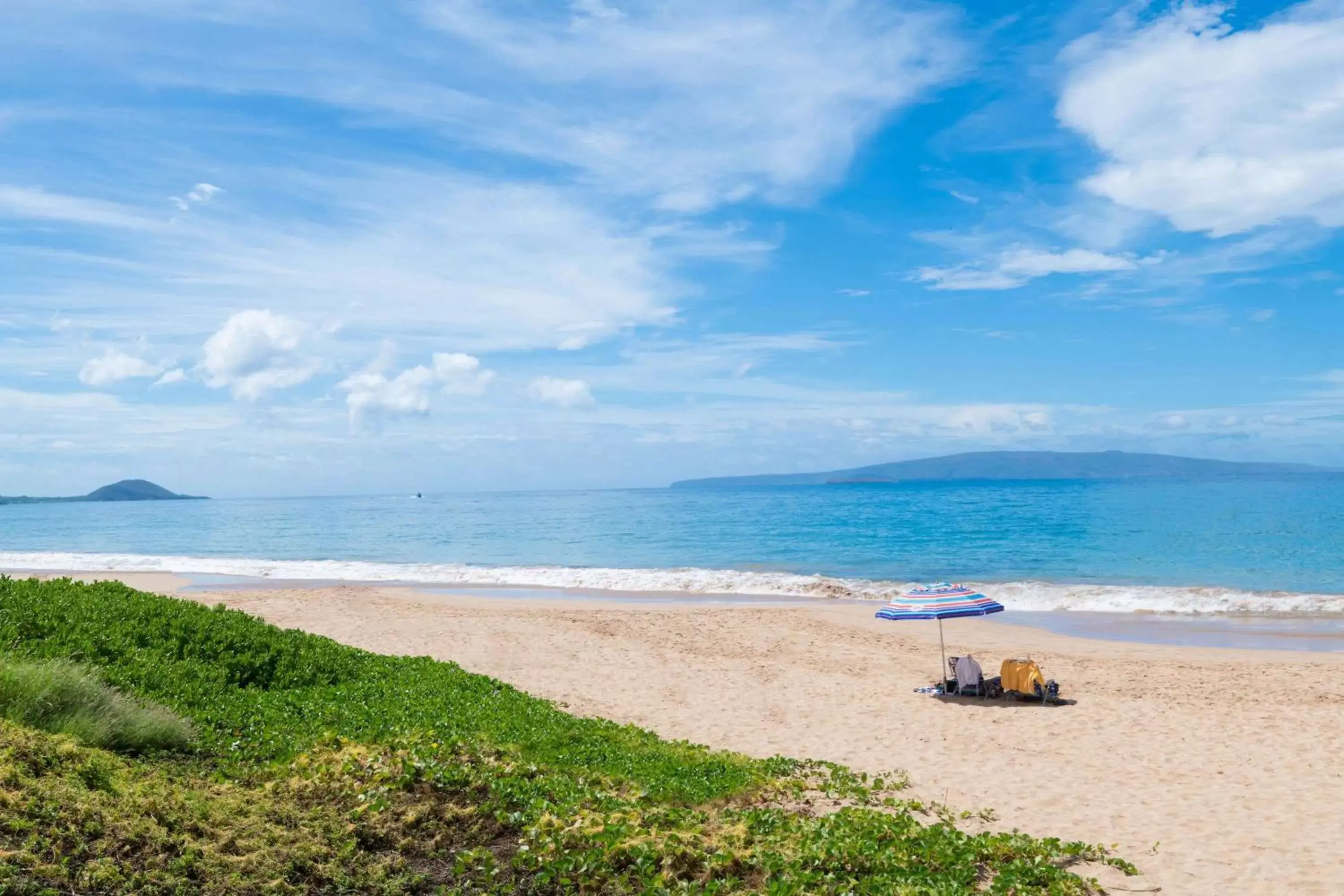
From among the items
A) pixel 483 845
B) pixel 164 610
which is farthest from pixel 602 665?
pixel 483 845

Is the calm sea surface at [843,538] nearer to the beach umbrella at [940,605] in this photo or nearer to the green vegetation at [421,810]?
the beach umbrella at [940,605]

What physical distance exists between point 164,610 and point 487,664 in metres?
7.11

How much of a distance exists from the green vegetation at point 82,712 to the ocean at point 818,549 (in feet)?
85.0

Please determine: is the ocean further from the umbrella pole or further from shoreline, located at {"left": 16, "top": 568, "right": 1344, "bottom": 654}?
the umbrella pole

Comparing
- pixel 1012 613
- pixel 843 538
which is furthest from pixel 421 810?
pixel 843 538

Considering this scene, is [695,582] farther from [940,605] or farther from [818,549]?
[940,605]

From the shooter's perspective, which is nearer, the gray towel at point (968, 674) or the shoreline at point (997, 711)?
the shoreline at point (997, 711)

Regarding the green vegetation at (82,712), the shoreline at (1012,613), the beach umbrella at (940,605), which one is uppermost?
the green vegetation at (82,712)

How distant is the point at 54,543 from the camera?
68.9 meters

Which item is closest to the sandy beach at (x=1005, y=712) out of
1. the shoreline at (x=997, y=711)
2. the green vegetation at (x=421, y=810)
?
the shoreline at (x=997, y=711)

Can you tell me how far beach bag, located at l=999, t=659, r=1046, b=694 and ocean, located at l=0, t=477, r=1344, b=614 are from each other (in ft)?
46.9

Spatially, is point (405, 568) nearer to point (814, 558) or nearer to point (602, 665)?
point (814, 558)

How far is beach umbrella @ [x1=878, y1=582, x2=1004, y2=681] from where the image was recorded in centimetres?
1634

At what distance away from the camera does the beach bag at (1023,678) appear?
1538cm
